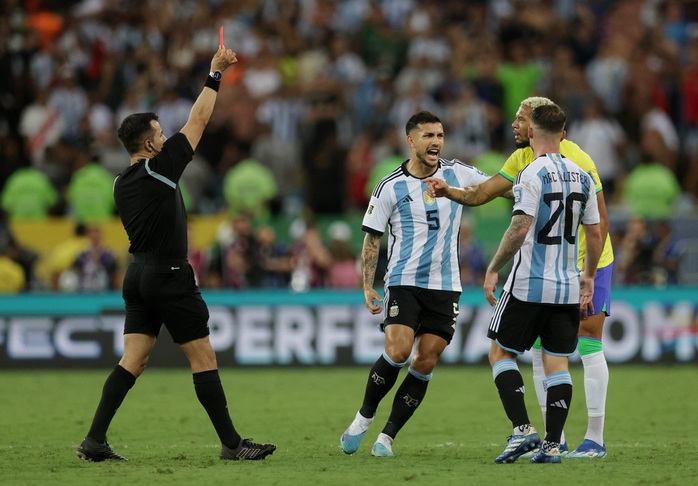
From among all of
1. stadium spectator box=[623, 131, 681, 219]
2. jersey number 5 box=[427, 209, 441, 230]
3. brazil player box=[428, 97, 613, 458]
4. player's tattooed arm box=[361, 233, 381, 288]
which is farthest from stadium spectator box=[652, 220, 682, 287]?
player's tattooed arm box=[361, 233, 381, 288]

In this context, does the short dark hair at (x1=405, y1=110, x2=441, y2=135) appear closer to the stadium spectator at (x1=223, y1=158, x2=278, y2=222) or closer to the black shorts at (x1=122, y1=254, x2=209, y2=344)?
the black shorts at (x1=122, y1=254, x2=209, y2=344)

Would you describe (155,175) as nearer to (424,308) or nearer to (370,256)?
(370,256)

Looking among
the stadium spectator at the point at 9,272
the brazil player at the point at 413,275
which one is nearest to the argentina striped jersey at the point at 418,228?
the brazil player at the point at 413,275

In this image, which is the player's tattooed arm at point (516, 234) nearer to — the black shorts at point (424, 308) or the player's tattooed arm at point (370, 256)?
the black shorts at point (424, 308)

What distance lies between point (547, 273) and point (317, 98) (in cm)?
1239

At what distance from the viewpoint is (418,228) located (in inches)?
367

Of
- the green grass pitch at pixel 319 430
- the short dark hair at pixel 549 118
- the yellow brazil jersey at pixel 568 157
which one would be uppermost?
the short dark hair at pixel 549 118

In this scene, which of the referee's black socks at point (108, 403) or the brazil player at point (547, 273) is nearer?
the brazil player at point (547, 273)

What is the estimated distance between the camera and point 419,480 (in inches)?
303

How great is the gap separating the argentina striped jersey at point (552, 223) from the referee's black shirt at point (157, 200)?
233cm

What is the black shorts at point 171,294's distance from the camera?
862 cm

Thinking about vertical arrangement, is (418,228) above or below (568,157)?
below

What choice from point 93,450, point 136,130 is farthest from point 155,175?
point 93,450

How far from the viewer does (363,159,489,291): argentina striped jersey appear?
364 inches
